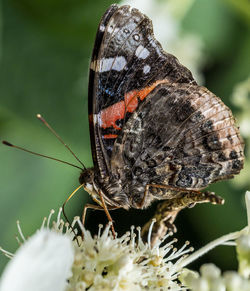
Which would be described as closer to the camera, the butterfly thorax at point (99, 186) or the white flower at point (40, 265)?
the white flower at point (40, 265)

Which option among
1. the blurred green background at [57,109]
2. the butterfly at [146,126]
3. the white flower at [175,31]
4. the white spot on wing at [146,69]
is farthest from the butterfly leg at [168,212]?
the white flower at [175,31]

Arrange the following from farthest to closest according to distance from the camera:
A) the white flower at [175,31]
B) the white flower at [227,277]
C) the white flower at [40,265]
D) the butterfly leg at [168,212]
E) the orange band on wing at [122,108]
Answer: the white flower at [175,31]
the orange band on wing at [122,108]
the butterfly leg at [168,212]
the white flower at [227,277]
the white flower at [40,265]

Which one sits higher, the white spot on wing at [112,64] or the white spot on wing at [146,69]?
the white spot on wing at [112,64]

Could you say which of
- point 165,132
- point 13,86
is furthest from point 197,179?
point 13,86

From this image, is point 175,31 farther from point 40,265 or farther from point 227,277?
point 40,265

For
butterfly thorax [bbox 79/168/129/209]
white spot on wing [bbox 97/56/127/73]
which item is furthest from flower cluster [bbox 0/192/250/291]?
white spot on wing [bbox 97/56/127/73]

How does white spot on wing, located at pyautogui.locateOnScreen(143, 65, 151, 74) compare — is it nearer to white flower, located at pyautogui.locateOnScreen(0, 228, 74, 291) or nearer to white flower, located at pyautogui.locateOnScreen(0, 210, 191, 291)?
white flower, located at pyautogui.locateOnScreen(0, 210, 191, 291)

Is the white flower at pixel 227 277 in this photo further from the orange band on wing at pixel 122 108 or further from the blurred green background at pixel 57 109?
the blurred green background at pixel 57 109

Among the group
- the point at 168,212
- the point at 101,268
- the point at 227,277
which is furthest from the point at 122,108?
the point at 227,277
